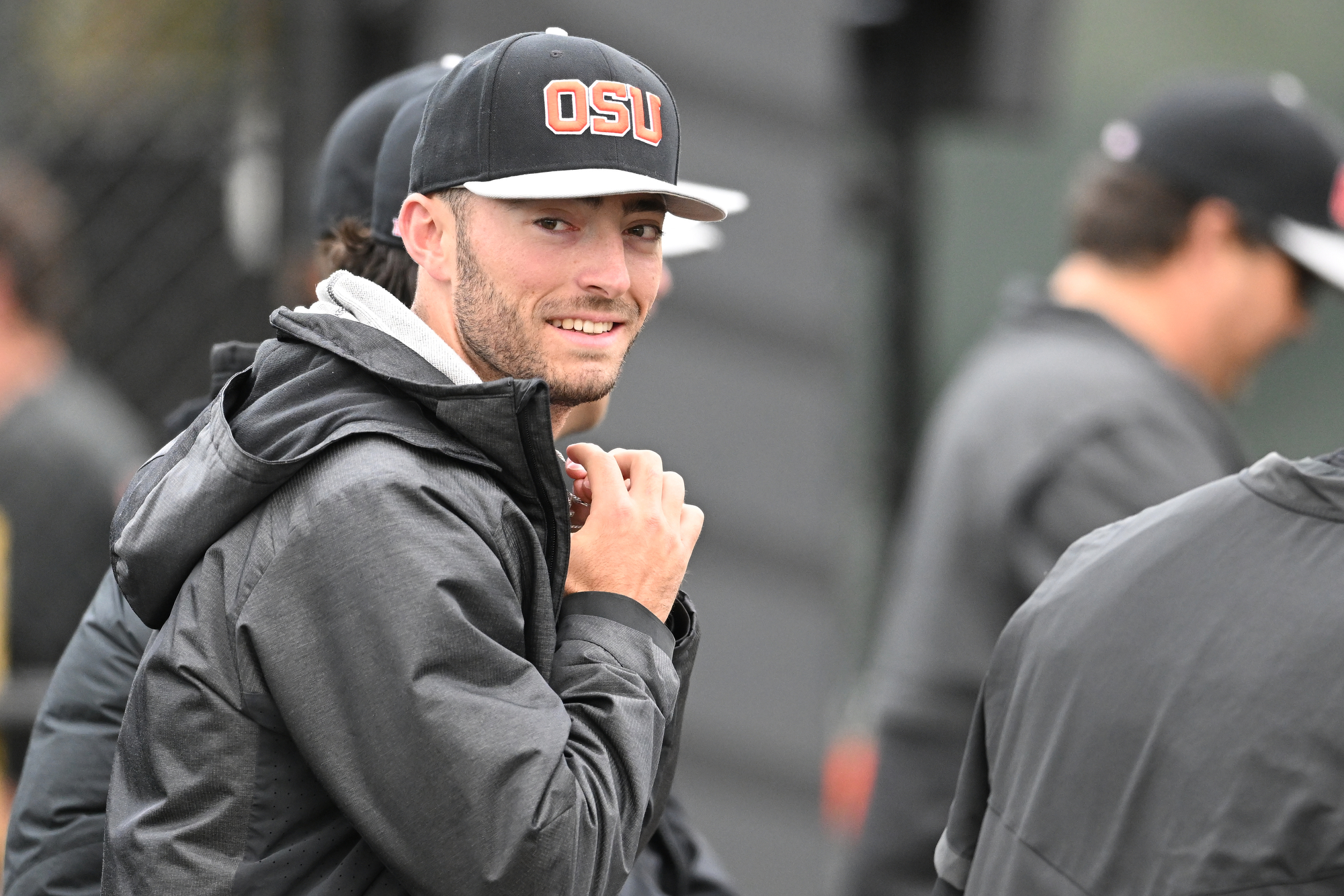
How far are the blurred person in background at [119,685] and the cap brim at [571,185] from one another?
326mm

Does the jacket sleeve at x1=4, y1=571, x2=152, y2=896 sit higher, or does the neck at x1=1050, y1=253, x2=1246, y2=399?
the neck at x1=1050, y1=253, x2=1246, y2=399

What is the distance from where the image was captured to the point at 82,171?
4816 mm

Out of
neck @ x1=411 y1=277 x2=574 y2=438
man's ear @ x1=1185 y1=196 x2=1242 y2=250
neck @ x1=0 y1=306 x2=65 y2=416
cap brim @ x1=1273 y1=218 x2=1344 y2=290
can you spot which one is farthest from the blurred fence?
neck @ x1=411 y1=277 x2=574 y2=438

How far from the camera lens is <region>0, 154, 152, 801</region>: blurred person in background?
433 cm

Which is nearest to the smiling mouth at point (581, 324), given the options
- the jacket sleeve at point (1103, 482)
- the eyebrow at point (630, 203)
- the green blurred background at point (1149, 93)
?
the eyebrow at point (630, 203)

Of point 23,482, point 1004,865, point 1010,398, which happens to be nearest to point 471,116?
point 1004,865

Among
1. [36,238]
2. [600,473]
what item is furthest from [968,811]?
[36,238]

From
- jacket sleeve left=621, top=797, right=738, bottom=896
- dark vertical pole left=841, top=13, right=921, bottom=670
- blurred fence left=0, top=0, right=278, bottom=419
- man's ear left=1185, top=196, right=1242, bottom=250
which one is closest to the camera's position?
jacket sleeve left=621, top=797, right=738, bottom=896

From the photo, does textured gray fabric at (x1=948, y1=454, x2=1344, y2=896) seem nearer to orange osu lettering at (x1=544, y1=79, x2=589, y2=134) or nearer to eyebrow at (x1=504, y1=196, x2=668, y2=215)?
eyebrow at (x1=504, y1=196, x2=668, y2=215)

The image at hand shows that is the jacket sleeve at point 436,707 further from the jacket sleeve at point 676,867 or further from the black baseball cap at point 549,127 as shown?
→ the jacket sleeve at point 676,867

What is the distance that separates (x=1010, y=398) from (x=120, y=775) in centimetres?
211

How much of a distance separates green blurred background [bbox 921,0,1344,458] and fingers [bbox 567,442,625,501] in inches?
169

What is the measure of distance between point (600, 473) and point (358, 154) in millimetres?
840

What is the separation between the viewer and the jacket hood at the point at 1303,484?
1659 millimetres
